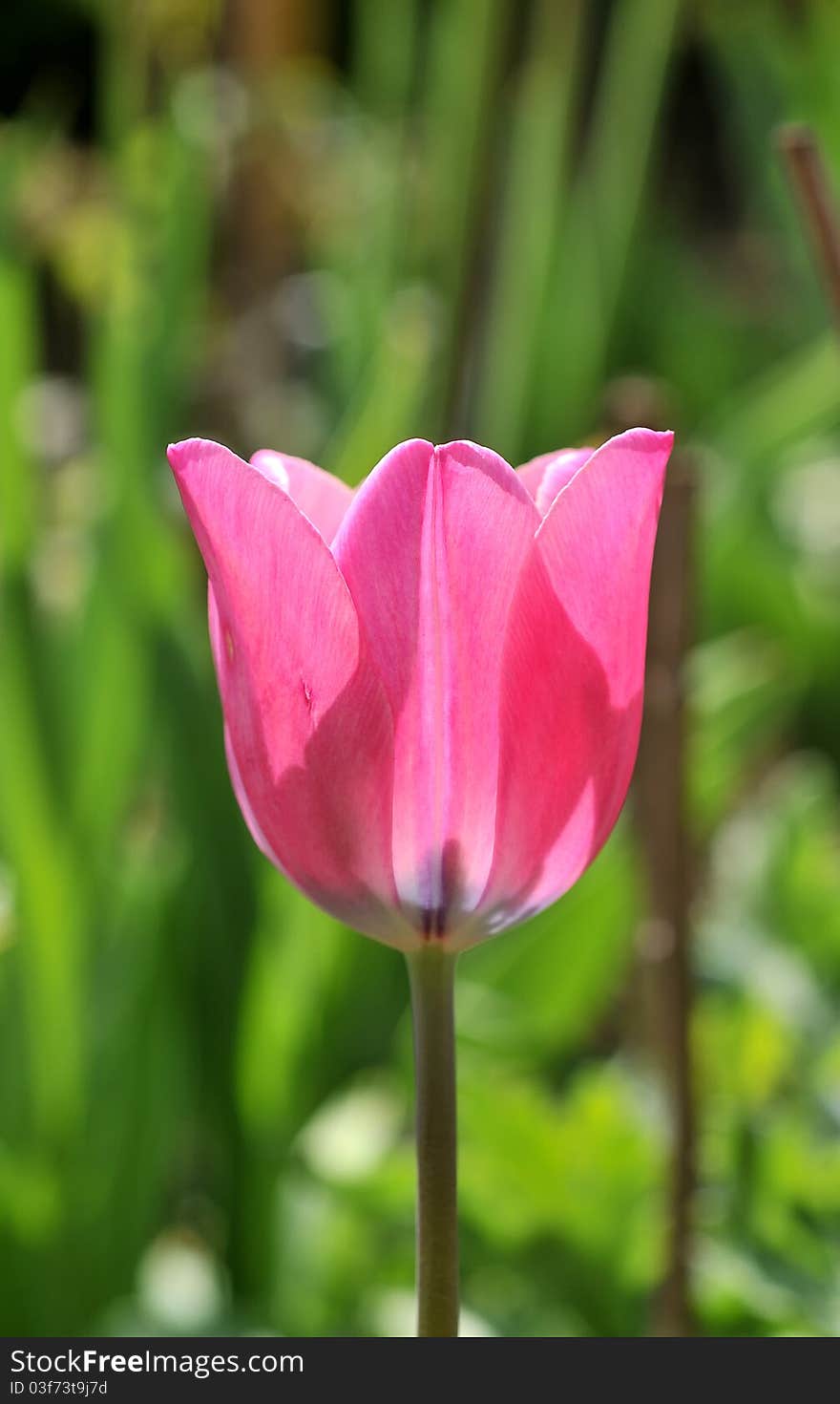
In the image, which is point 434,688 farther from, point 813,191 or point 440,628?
point 813,191

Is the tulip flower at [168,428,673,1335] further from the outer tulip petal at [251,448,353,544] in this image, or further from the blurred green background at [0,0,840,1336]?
Answer: the blurred green background at [0,0,840,1336]

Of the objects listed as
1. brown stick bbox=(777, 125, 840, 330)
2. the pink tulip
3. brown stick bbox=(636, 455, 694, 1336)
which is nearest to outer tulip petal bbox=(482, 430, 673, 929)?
the pink tulip

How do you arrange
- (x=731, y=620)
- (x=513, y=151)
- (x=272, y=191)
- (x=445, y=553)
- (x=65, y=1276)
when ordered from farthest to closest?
(x=513, y=151) < (x=272, y=191) < (x=731, y=620) < (x=65, y=1276) < (x=445, y=553)

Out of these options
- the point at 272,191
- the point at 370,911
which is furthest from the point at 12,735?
the point at 272,191

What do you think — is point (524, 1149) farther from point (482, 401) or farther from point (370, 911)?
point (482, 401)

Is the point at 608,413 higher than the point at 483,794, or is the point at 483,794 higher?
the point at 608,413

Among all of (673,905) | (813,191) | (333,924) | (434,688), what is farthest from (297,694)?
(333,924)

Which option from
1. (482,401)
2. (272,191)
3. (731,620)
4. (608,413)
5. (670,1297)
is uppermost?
(272,191)
